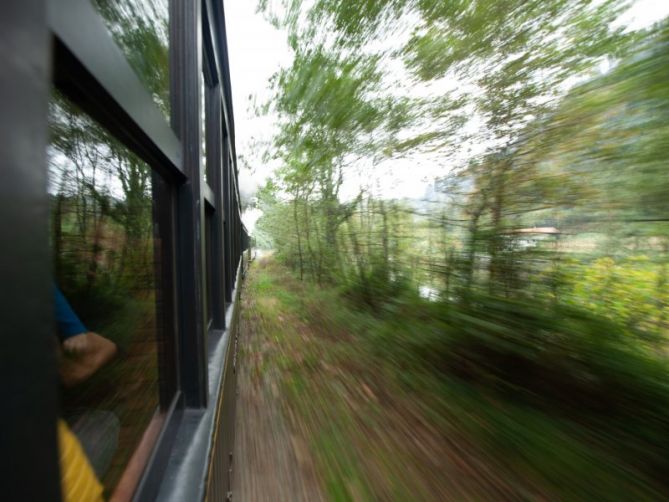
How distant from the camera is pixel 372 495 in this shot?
2312mm

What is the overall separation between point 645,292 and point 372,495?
222 cm

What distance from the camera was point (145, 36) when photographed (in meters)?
1.14

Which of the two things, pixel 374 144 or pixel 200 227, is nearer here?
pixel 200 227

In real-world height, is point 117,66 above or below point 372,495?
above

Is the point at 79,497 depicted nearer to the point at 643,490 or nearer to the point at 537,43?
the point at 643,490

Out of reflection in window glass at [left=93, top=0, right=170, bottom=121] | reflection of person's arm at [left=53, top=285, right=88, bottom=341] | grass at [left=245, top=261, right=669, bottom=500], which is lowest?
grass at [left=245, top=261, right=669, bottom=500]

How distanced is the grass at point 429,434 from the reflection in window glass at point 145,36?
2726 mm

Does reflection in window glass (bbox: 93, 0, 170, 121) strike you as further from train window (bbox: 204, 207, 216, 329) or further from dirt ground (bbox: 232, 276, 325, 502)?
dirt ground (bbox: 232, 276, 325, 502)

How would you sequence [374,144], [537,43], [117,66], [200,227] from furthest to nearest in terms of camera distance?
[374,144] → [537,43] → [200,227] → [117,66]

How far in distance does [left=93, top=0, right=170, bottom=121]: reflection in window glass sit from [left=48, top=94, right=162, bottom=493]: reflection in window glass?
0.28 m

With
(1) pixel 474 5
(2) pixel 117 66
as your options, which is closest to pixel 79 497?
(2) pixel 117 66

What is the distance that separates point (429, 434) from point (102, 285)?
9.20ft

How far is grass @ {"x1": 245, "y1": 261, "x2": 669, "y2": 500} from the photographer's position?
1950mm

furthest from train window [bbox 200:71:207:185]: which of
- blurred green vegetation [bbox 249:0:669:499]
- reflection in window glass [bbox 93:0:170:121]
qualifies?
blurred green vegetation [bbox 249:0:669:499]
